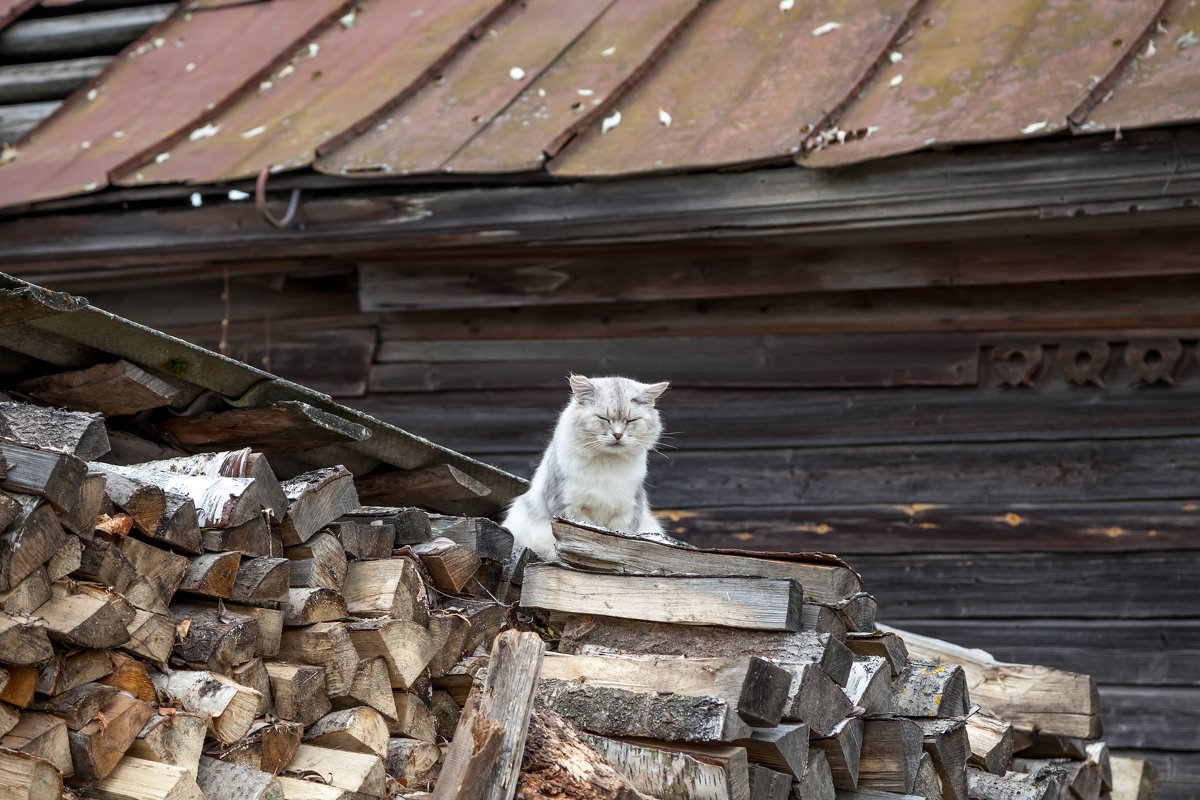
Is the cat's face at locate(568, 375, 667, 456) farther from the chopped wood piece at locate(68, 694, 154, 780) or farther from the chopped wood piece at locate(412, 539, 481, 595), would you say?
the chopped wood piece at locate(68, 694, 154, 780)


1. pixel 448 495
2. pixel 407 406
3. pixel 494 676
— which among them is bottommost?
pixel 494 676

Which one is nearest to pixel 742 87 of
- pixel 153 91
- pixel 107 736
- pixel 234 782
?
pixel 153 91

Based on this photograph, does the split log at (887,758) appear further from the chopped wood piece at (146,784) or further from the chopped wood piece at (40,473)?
the chopped wood piece at (40,473)

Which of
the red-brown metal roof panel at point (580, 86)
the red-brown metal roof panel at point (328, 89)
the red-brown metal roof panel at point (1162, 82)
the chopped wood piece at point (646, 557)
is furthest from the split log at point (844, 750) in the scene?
the red-brown metal roof panel at point (328, 89)

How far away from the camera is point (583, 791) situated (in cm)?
265

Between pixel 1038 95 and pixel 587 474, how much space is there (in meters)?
2.49

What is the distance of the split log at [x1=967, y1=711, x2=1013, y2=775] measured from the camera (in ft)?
13.5

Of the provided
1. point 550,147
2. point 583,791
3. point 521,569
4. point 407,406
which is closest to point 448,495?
point 521,569

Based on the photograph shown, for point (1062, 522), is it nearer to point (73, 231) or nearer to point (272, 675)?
point (272, 675)

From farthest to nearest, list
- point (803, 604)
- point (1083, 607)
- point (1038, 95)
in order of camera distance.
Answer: point (1083, 607) < point (1038, 95) < point (803, 604)

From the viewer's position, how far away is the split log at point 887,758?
3371mm

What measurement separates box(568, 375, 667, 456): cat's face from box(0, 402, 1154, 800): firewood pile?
1.10 meters

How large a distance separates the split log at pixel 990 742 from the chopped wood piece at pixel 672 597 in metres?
1.29

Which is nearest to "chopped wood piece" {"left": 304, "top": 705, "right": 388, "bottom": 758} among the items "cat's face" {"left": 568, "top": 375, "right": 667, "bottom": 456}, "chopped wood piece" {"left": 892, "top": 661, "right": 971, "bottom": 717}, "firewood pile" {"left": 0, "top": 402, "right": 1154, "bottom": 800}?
"firewood pile" {"left": 0, "top": 402, "right": 1154, "bottom": 800}
